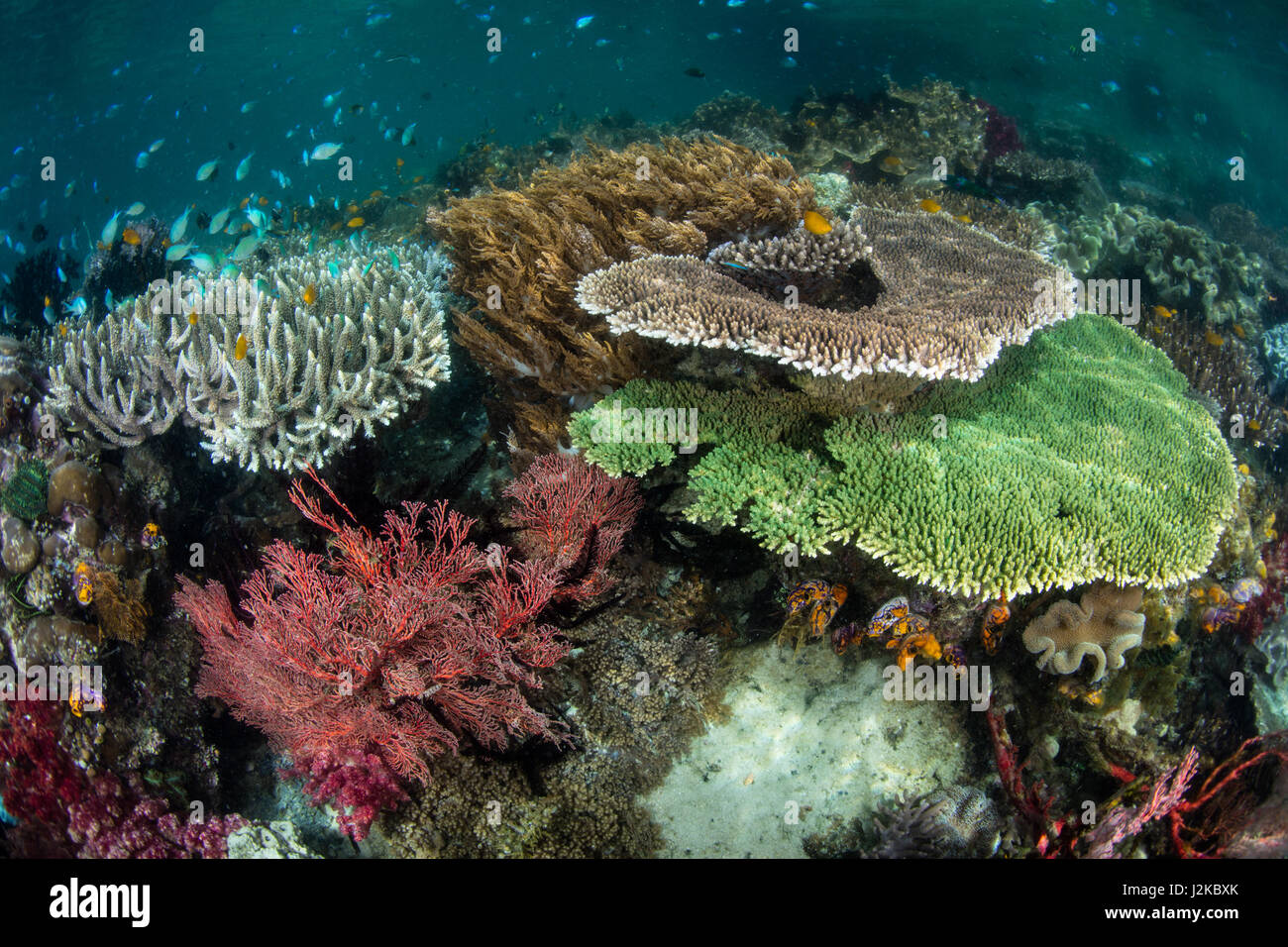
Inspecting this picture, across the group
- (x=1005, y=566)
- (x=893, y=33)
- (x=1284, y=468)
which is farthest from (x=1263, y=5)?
(x=1005, y=566)

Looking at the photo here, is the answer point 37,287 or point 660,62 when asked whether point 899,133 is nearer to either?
point 37,287

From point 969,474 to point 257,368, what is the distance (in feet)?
14.8

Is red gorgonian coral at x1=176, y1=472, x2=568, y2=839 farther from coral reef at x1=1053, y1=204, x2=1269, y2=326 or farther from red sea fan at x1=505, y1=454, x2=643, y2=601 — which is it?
coral reef at x1=1053, y1=204, x2=1269, y2=326

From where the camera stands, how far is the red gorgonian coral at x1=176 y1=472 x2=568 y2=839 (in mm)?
2990

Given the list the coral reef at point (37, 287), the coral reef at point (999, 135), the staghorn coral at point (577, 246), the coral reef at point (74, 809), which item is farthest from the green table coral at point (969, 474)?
A: the coral reef at point (999, 135)

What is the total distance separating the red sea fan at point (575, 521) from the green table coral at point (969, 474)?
0.21 m

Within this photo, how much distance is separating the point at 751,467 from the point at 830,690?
5.09ft

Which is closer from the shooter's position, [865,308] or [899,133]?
[865,308]

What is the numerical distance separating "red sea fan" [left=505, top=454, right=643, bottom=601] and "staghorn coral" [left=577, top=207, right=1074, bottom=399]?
101 cm


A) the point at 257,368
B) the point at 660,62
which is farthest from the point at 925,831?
the point at 660,62

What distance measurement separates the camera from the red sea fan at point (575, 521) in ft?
11.8

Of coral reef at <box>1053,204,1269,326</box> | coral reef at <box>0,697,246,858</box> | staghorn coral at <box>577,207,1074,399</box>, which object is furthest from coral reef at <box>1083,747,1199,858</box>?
coral reef at <box>1053,204,1269,326</box>

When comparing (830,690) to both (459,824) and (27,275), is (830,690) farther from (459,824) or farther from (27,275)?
(27,275)

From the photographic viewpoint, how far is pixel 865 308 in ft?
11.9
